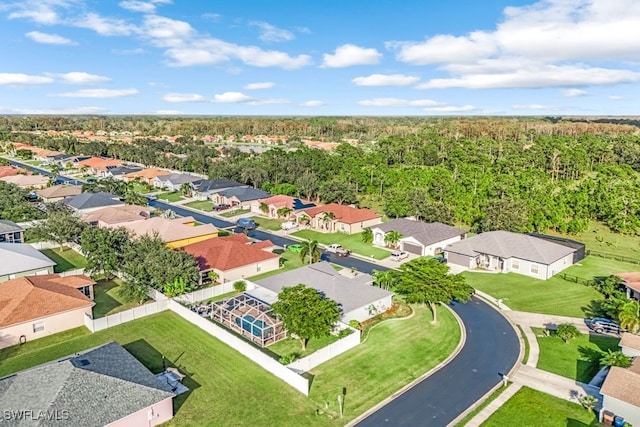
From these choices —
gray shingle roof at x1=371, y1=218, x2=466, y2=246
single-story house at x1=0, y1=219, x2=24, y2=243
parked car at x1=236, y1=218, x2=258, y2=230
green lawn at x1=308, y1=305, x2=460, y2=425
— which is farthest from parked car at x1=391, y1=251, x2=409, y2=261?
single-story house at x1=0, y1=219, x2=24, y2=243

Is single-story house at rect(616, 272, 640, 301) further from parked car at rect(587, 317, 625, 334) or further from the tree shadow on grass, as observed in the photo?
the tree shadow on grass

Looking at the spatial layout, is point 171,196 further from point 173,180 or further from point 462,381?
point 462,381

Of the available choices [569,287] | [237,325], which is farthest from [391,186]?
[237,325]

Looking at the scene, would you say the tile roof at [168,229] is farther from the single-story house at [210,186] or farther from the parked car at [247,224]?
the single-story house at [210,186]

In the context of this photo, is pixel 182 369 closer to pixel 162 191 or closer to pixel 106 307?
pixel 106 307

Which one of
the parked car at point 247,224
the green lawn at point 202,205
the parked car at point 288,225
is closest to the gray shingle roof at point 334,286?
the parked car at point 288,225

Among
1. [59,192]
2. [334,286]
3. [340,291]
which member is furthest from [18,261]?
[59,192]
